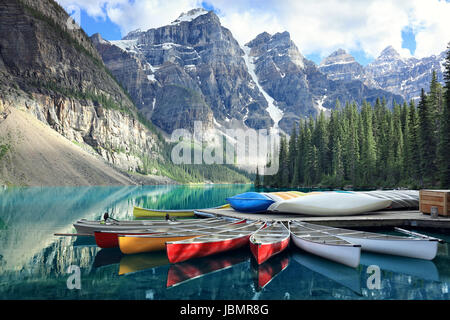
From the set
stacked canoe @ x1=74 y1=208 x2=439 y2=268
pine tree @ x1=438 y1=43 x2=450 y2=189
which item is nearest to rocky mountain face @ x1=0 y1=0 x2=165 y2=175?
stacked canoe @ x1=74 y1=208 x2=439 y2=268

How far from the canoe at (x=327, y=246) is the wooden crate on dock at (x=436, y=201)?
1244 cm

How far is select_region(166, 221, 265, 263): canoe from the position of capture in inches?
600

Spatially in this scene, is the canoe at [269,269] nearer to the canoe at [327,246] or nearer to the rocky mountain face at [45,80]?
the canoe at [327,246]

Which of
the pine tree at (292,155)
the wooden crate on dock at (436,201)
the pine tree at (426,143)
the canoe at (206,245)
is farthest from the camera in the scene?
the pine tree at (292,155)

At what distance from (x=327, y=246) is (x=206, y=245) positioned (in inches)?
258

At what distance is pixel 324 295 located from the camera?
11.5m

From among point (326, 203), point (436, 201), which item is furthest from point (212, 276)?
point (436, 201)

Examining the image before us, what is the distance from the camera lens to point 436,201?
24859 mm

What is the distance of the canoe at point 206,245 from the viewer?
50.0 ft

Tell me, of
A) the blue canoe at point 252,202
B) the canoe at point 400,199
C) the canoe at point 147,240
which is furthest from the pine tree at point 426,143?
the canoe at point 147,240

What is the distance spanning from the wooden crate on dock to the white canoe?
12.2 feet
